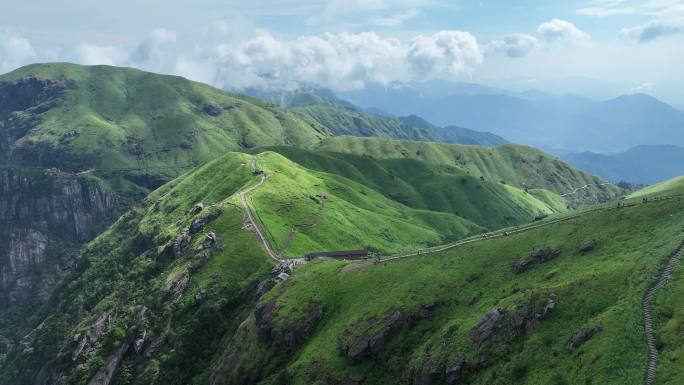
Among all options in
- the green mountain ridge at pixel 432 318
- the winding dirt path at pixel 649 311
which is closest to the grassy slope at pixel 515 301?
the green mountain ridge at pixel 432 318

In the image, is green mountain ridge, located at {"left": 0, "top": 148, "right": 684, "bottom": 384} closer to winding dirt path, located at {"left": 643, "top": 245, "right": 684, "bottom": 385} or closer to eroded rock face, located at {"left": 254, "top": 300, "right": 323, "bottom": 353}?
eroded rock face, located at {"left": 254, "top": 300, "right": 323, "bottom": 353}

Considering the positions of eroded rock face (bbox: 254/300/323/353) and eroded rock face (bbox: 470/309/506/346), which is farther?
eroded rock face (bbox: 254/300/323/353)

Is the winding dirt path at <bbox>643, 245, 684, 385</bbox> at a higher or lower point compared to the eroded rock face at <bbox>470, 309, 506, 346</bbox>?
higher

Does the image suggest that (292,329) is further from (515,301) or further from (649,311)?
(649,311)

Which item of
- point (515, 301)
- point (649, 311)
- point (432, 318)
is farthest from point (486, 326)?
point (649, 311)

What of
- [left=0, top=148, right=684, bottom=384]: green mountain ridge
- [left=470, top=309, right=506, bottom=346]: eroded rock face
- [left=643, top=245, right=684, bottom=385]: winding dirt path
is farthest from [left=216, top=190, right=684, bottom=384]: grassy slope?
[left=470, top=309, right=506, bottom=346]: eroded rock face

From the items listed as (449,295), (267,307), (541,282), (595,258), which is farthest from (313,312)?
(595,258)
